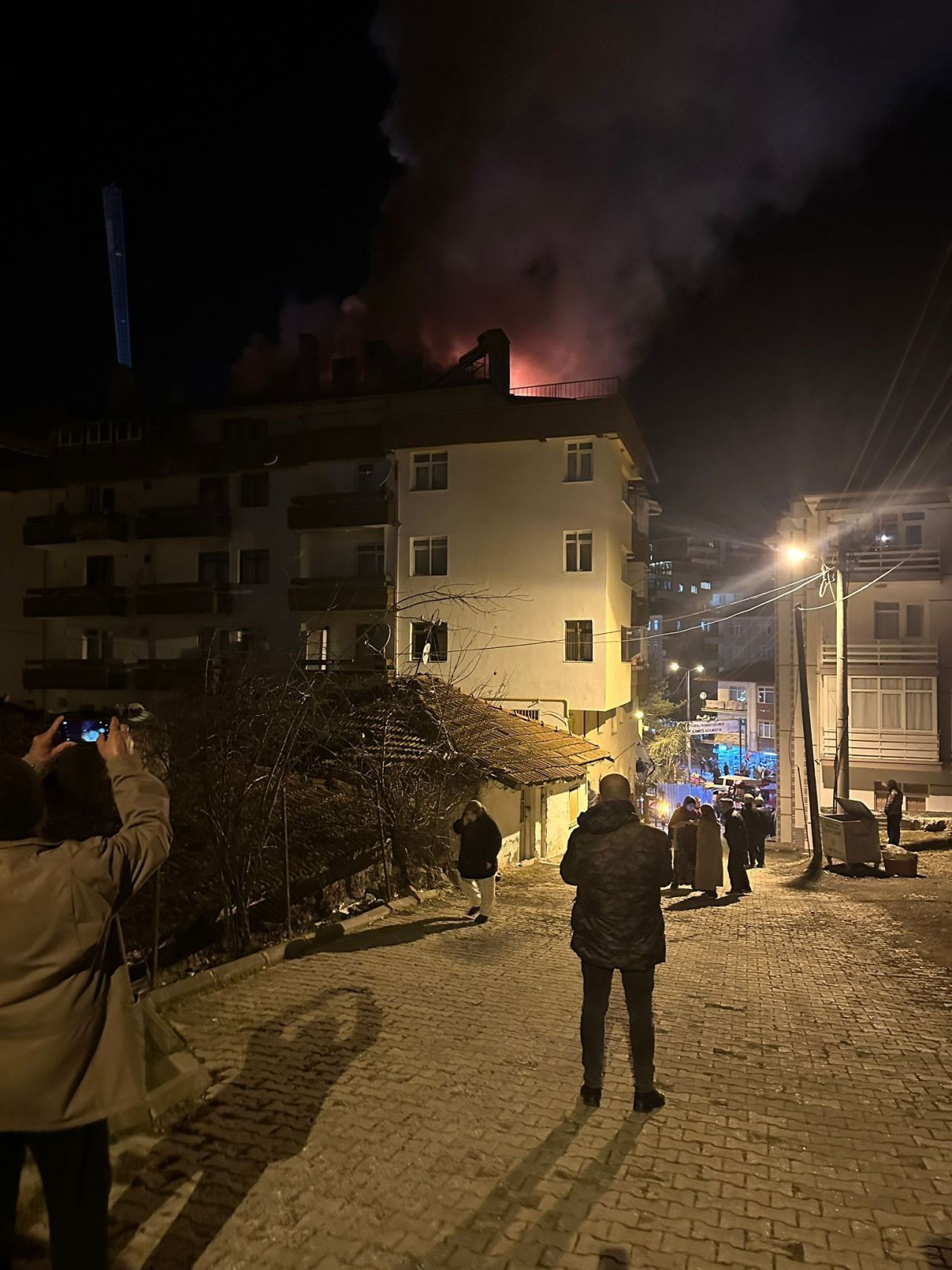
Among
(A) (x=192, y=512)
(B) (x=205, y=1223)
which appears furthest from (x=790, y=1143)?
(A) (x=192, y=512)

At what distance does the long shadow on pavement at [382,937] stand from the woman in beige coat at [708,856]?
4.54 m

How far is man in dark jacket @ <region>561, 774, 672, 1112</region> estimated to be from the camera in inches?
169

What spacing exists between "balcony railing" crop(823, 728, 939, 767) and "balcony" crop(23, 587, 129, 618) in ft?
94.5

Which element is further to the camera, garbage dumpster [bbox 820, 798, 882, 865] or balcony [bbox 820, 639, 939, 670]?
balcony [bbox 820, 639, 939, 670]

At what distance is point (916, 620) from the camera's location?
30.0 m

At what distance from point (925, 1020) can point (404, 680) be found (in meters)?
9.33

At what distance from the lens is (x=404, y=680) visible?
1380 centimetres

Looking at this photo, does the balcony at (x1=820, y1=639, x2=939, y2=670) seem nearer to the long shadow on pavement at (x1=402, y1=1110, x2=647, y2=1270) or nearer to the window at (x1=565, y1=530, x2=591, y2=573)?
the window at (x1=565, y1=530, x2=591, y2=573)

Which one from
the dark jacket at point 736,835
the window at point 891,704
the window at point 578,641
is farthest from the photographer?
the window at point 891,704

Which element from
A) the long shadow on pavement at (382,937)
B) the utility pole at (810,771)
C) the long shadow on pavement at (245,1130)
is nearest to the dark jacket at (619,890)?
the long shadow on pavement at (245,1130)

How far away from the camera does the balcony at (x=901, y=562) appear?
29.5 metres

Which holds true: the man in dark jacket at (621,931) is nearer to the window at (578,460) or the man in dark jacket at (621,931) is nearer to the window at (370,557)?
the window at (578,460)

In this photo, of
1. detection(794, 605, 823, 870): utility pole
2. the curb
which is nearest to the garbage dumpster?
detection(794, 605, 823, 870): utility pole

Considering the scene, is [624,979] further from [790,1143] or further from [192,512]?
[192,512]
